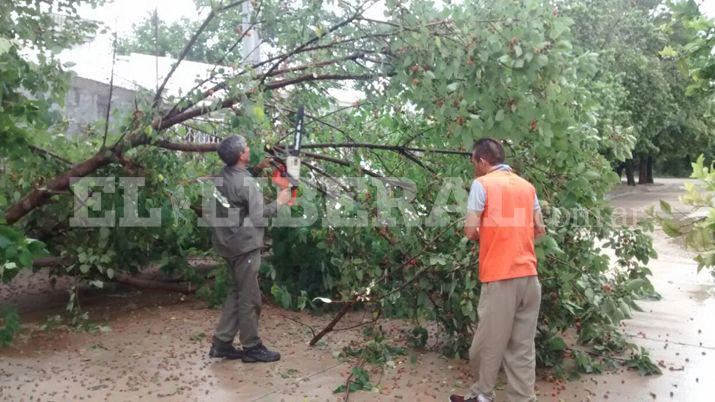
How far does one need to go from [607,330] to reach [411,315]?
1.54 metres

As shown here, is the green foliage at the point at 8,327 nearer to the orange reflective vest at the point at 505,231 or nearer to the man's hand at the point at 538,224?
the orange reflective vest at the point at 505,231

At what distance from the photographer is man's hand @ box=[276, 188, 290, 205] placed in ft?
16.7

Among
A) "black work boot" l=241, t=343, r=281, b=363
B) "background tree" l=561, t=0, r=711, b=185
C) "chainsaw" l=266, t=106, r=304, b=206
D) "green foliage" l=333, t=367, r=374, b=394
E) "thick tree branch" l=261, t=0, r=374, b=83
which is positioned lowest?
"green foliage" l=333, t=367, r=374, b=394

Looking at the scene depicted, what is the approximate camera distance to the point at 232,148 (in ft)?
16.8

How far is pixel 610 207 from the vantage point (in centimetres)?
567

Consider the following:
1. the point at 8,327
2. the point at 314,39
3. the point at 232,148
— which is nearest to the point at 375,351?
the point at 232,148

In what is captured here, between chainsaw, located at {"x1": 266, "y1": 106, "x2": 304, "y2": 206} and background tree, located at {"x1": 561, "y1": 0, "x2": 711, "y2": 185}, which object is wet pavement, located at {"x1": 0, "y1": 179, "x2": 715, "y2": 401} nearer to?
chainsaw, located at {"x1": 266, "y1": 106, "x2": 304, "y2": 206}

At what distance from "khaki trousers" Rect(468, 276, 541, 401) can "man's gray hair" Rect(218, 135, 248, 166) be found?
2.09 meters

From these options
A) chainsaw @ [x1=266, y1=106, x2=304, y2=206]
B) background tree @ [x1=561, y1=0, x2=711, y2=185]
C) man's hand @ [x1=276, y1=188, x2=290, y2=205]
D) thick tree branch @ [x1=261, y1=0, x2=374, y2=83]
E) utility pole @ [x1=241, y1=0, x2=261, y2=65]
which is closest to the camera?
chainsaw @ [x1=266, y1=106, x2=304, y2=206]

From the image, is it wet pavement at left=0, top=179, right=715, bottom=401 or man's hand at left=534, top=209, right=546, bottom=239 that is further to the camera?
wet pavement at left=0, top=179, right=715, bottom=401

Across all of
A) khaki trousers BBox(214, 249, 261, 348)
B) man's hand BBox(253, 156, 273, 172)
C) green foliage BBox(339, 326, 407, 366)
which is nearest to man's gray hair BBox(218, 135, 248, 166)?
man's hand BBox(253, 156, 273, 172)

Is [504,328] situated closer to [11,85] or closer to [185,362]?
[185,362]

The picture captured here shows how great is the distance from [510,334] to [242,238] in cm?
207

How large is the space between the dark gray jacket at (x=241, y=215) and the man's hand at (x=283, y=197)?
111 mm
